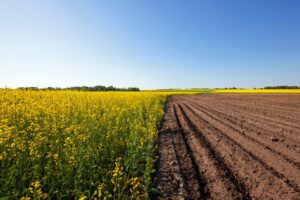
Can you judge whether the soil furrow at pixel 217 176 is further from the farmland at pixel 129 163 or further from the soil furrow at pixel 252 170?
the soil furrow at pixel 252 170

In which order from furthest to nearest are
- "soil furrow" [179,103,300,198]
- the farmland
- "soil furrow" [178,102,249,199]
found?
"soil furrow" [179,103,300,198] < "soil furrow" [178,102,249,199] < the farmland

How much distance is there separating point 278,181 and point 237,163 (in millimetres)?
1270

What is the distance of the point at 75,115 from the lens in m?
8.01

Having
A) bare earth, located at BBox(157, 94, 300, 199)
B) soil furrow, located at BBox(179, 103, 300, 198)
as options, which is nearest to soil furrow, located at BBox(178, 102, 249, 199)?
bare earth, located at BBox(157, 94, 300, 199)

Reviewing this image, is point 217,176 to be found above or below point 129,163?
below

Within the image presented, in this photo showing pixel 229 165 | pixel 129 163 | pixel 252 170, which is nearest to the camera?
pixel 129 163

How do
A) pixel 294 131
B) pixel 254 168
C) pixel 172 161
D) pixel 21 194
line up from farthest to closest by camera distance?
1. pixel 294 131
2. pixel 172 161
3. pixel 254 168
4. pixel 21 194

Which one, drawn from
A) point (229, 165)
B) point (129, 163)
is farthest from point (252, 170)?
point (129, 163)

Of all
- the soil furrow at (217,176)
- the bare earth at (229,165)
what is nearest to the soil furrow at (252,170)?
the bare earth at (229,165)

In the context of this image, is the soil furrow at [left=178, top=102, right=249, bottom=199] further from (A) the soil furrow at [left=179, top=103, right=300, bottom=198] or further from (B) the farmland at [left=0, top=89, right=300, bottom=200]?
(A) the soil furrow at [left=179, top=103, right=300, bottom=198]

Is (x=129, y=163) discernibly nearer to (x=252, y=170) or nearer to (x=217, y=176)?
(x=217, y=176)

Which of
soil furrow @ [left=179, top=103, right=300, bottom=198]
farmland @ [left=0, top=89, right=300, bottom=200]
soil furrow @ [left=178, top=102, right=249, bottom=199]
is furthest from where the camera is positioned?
soil furrow @ [left=179, top=103, right=300, bottom=198]

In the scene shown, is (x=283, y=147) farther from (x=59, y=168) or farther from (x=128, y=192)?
(x=59, y=168)

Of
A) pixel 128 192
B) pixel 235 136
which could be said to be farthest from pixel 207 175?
pixel 235 136
